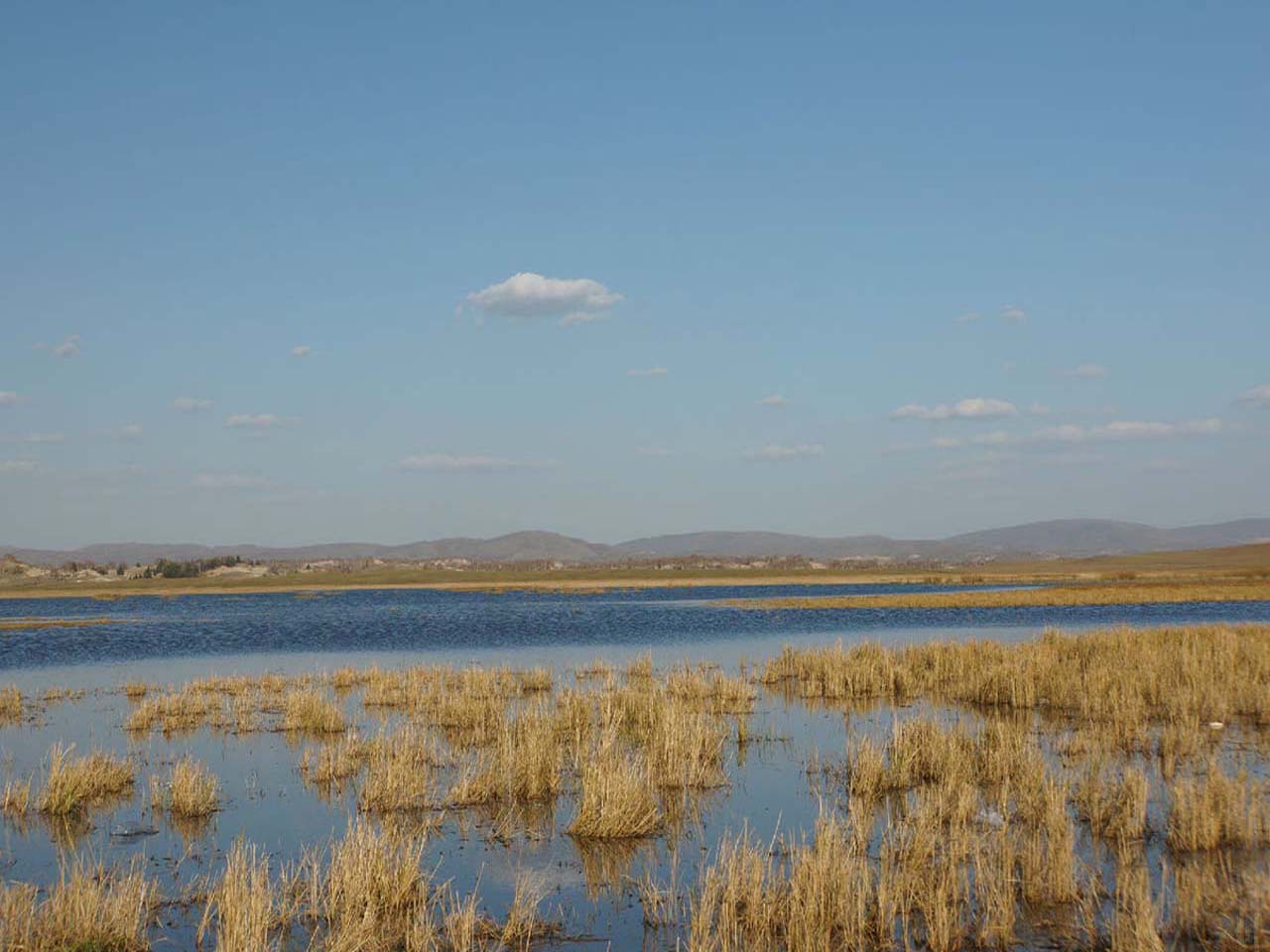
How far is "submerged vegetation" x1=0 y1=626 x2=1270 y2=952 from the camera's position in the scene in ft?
32.3

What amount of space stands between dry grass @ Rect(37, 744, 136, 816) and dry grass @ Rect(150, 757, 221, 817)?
2.64ft

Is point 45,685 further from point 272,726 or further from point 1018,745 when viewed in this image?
point 1018,745

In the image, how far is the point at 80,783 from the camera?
1573cm

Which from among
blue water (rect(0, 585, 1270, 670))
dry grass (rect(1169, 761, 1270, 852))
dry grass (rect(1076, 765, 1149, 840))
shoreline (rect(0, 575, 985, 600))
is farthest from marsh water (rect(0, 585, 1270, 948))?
shoreline (rect(0, 575, 985, 600))

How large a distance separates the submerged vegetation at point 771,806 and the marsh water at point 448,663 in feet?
0.67

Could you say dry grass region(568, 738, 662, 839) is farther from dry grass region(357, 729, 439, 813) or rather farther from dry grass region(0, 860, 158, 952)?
dry grass region(0, 860, 158, 952)

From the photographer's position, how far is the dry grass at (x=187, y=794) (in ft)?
49.8

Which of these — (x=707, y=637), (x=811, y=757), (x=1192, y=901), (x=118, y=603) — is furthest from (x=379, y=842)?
(x=118, y=603)

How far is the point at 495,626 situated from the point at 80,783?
3903 cm

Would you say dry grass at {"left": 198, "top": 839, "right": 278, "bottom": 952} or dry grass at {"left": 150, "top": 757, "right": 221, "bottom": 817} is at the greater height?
dry grass at {"left": 198, "top": 839, "right": 278, "bottom": 952}

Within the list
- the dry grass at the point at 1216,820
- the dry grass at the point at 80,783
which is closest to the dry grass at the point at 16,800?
the dry grass at the point at 80,783

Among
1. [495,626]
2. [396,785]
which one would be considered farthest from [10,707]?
[495,626]

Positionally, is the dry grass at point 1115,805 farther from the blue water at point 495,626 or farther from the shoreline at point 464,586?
the shoreline at point 464,586

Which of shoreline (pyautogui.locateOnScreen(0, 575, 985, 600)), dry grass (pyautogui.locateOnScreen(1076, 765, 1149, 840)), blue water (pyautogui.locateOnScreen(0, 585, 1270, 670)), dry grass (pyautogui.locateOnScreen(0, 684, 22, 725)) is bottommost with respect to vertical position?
shoreline (pyautogui.locateOnScreen(0, 575, 985, 600))
